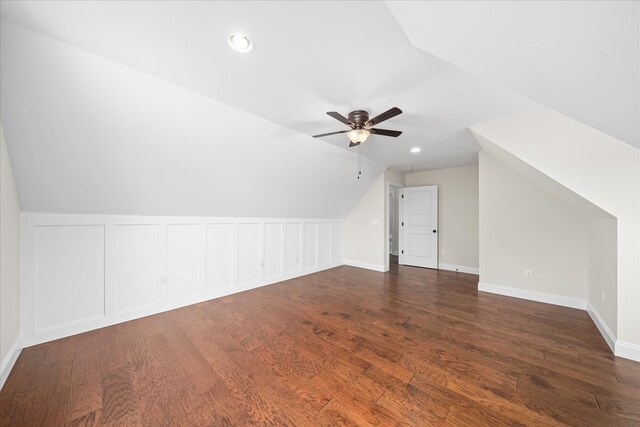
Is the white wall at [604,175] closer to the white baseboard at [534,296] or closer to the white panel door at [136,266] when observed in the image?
the white baseboard at [534,296]

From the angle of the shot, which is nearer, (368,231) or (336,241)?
(368,231)

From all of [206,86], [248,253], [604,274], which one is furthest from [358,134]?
[604,274]

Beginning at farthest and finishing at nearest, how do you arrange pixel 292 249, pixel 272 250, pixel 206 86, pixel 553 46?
pixel 292 249
pixel 272 250
pixel 206 86
pixel 553 46

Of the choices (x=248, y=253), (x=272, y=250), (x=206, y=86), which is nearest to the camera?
(x=206, y=86)

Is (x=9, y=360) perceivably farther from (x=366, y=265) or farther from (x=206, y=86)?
(x=366, y=265)

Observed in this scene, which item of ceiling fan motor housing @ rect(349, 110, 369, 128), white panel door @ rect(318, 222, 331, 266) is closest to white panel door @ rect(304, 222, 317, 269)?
white panel door @ rect(318, 222, 331, 266)

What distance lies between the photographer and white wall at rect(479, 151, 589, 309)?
312cm

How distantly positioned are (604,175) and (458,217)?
3074 mm

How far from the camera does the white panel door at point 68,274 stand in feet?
7.33

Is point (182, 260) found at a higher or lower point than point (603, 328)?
higher

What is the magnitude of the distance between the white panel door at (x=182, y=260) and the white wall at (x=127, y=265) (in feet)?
0.04

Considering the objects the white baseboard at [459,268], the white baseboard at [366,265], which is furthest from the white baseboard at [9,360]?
the white baseboard at [459,268]

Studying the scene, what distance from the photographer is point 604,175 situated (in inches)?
82.9

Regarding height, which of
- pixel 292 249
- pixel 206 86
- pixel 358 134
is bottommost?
pixel 292 249
